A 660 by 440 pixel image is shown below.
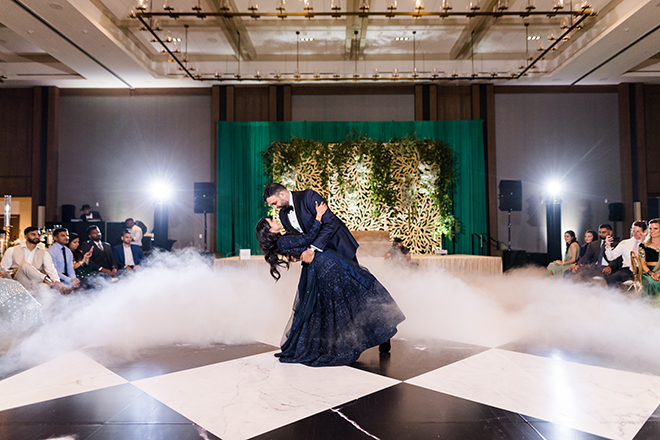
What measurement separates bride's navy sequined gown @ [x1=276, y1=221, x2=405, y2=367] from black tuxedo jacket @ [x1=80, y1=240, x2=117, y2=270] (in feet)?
11.7

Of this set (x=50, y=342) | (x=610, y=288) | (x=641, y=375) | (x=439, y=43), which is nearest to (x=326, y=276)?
(x=641, y=375)

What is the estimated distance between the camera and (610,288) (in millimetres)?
4703

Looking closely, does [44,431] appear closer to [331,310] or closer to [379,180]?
[331,310]

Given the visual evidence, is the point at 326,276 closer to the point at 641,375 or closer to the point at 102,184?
the point at 641,375

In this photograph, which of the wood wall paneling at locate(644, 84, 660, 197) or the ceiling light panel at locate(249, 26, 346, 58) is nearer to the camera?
the ceiling light panel at locate(249, 26, 346, 58)

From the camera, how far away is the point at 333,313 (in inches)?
102

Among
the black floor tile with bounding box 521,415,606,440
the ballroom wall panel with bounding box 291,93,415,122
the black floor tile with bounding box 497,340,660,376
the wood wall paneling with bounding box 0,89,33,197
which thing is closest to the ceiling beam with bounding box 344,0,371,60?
the ballroom wall panel with bounding box 291,93,415,122

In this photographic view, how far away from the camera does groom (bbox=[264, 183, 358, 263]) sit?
263 centimetres

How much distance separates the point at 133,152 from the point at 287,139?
3.68m

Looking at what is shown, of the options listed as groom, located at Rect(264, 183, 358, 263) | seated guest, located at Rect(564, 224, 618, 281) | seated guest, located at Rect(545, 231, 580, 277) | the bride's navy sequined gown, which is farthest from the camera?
seated guest, located at Rect(545, 231, 580, 277)

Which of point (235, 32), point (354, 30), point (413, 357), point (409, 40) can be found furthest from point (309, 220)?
point (409, 40)

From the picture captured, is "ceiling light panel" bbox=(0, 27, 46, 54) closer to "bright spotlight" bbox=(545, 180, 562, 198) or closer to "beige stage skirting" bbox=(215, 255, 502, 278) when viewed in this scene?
"beige stage skirting" bbox=(215, 255, 502, 278)

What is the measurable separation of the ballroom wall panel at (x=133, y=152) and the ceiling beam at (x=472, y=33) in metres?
5.56

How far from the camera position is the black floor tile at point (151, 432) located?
5.08 ft
